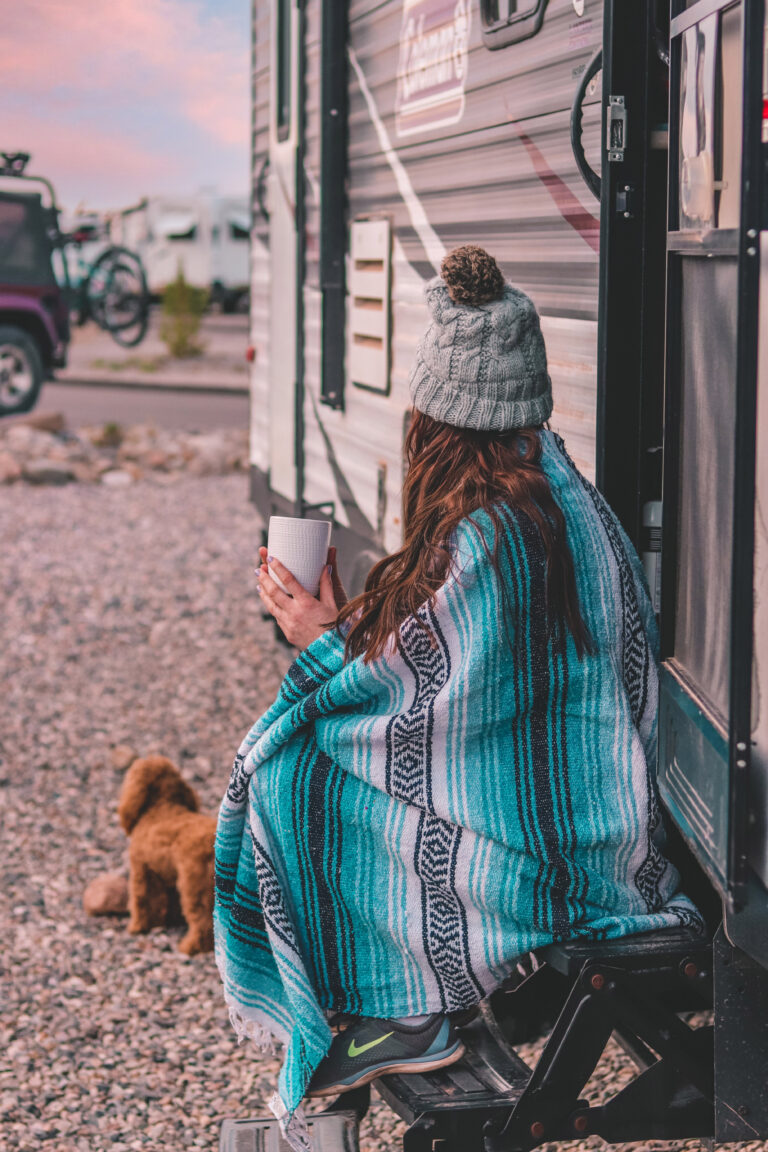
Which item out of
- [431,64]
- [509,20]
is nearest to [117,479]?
[431,64]

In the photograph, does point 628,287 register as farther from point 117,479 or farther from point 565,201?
point 117,479

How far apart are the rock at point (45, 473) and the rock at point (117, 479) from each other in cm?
32

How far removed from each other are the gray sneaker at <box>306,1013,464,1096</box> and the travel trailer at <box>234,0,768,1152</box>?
0.03 meters

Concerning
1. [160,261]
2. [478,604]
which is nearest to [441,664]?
[478,604]

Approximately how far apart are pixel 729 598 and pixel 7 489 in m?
9.99

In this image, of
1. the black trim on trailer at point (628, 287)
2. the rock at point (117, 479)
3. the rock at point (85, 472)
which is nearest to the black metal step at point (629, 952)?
the black trim on trailer at point (628, 287)

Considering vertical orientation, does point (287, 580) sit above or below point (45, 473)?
above

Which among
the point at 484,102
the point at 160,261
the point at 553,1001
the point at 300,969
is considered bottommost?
the point at 553,1001

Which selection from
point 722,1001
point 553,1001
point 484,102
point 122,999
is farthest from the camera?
point 122,999

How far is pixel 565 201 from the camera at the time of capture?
9.06 ft

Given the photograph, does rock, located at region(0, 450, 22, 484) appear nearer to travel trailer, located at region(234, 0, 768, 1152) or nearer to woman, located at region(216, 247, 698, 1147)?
travel trailer, located at region(234, 0, 768, 1152)

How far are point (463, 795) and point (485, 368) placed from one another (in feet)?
2.17

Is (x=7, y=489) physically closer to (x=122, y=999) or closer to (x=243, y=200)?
(x=122, y=999)

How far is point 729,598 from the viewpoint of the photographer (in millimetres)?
1919
